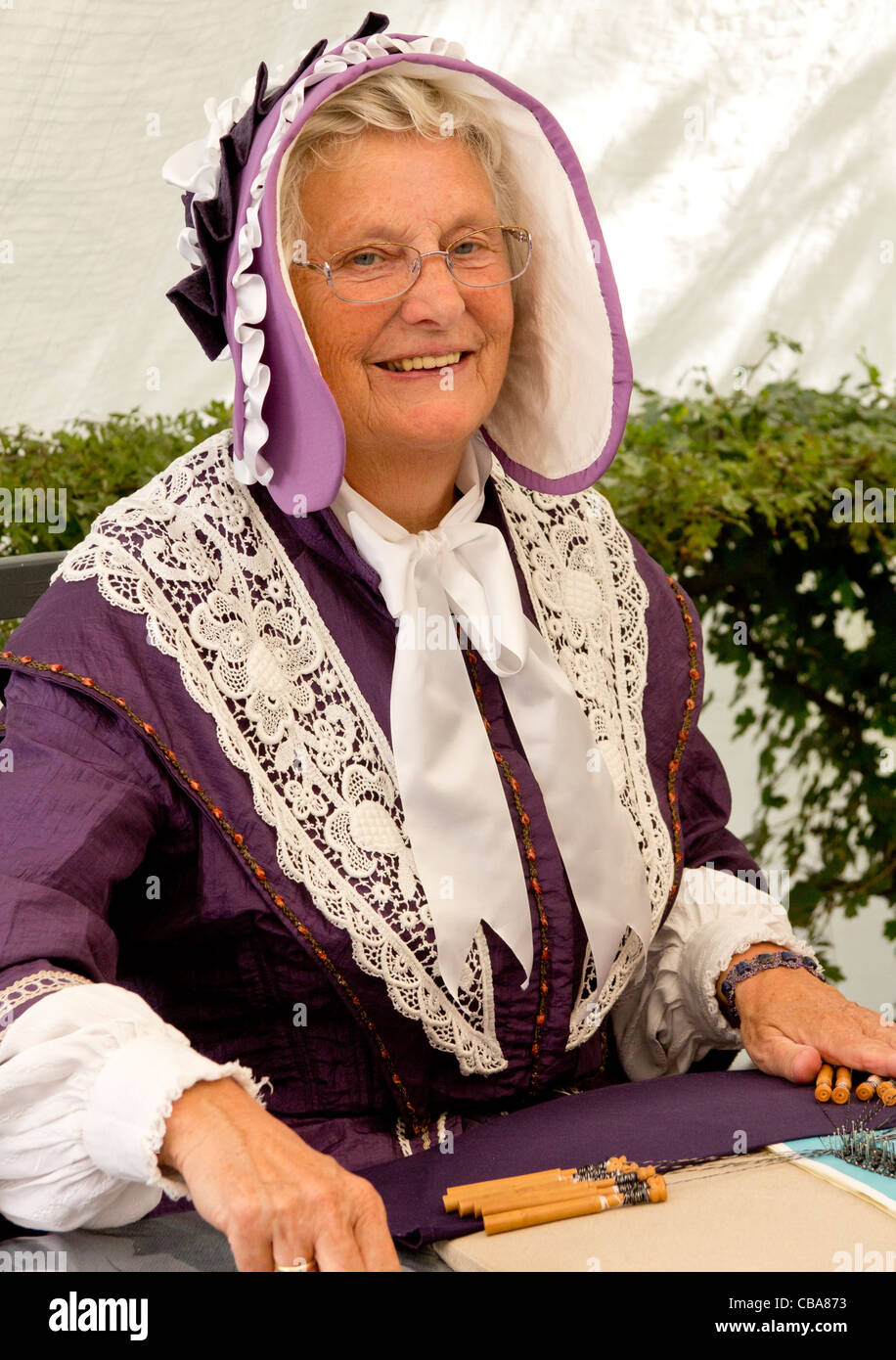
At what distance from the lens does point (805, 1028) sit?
180 centimetres

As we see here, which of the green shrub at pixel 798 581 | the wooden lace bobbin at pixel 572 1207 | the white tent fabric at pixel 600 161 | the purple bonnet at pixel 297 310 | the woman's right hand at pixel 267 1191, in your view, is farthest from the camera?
the white tent fabric at pixel 600 161

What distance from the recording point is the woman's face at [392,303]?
69.0 inches

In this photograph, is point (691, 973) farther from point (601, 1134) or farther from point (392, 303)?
point (392, 303)

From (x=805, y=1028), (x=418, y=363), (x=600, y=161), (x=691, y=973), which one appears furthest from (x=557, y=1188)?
(x=600, y=161)

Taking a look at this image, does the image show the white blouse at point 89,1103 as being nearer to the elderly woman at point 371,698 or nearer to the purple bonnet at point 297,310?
the elderly woman at point 371,698

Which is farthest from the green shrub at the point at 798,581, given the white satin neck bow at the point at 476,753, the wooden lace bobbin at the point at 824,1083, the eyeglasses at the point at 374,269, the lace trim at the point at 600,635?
the wooden lace bobbin at the point at 824,1083

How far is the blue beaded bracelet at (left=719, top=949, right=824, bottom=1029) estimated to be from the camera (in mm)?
1919

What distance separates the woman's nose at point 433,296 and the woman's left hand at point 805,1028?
886mm

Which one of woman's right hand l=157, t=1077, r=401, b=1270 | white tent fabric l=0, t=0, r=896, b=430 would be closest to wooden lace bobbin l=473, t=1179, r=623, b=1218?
woman's right hand l=157, t=1077, r=401, b=1270

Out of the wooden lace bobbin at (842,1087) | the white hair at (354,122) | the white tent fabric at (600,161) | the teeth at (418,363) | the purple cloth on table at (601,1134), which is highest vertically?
the white tent fabric at (600,161)
